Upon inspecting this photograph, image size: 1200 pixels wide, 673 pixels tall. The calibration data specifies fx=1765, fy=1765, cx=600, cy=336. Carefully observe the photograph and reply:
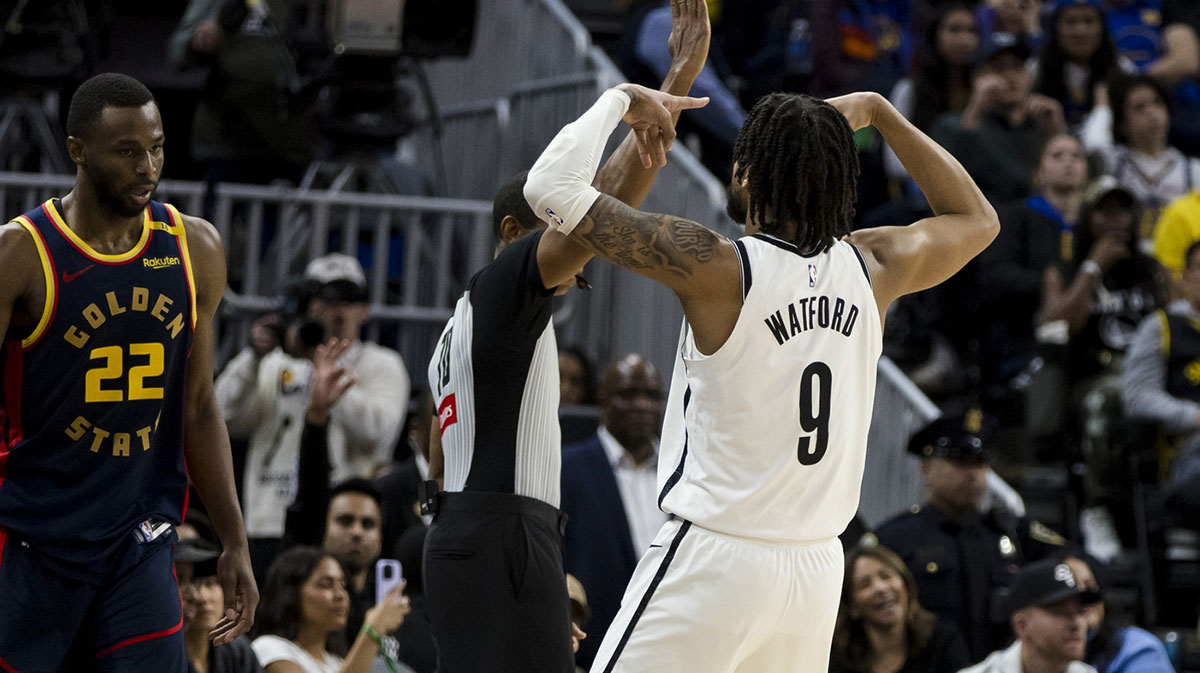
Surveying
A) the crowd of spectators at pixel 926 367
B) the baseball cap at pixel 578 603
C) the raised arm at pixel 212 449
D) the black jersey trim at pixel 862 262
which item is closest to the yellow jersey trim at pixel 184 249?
the raised arm at pixel 212 449

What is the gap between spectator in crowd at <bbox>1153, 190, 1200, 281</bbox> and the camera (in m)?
11.2

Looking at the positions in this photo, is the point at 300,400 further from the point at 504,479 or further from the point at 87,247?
the point at 87,247

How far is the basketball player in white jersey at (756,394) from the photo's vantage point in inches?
170

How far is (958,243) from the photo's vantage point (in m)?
4.83

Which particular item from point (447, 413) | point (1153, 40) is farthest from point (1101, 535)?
point (447, 413)

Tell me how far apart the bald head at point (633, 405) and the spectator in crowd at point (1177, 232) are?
4299mm

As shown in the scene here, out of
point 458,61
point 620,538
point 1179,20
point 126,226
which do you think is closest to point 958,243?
point 126,226

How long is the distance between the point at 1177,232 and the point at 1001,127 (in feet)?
4.79

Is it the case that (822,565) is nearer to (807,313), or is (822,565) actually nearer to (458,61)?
(807,313)

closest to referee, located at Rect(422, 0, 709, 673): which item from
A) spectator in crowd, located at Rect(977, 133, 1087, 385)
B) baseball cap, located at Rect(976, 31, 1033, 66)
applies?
spectator in crowd, located at Rect(977, 133, 1087, 385)

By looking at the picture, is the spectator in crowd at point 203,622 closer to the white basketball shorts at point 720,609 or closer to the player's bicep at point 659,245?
the white basketball shorts at point 720,609

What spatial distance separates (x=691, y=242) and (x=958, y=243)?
869 mm

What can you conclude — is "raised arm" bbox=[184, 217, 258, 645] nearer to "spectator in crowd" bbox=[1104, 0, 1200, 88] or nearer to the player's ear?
→ the player's ear

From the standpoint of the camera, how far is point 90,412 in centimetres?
459
